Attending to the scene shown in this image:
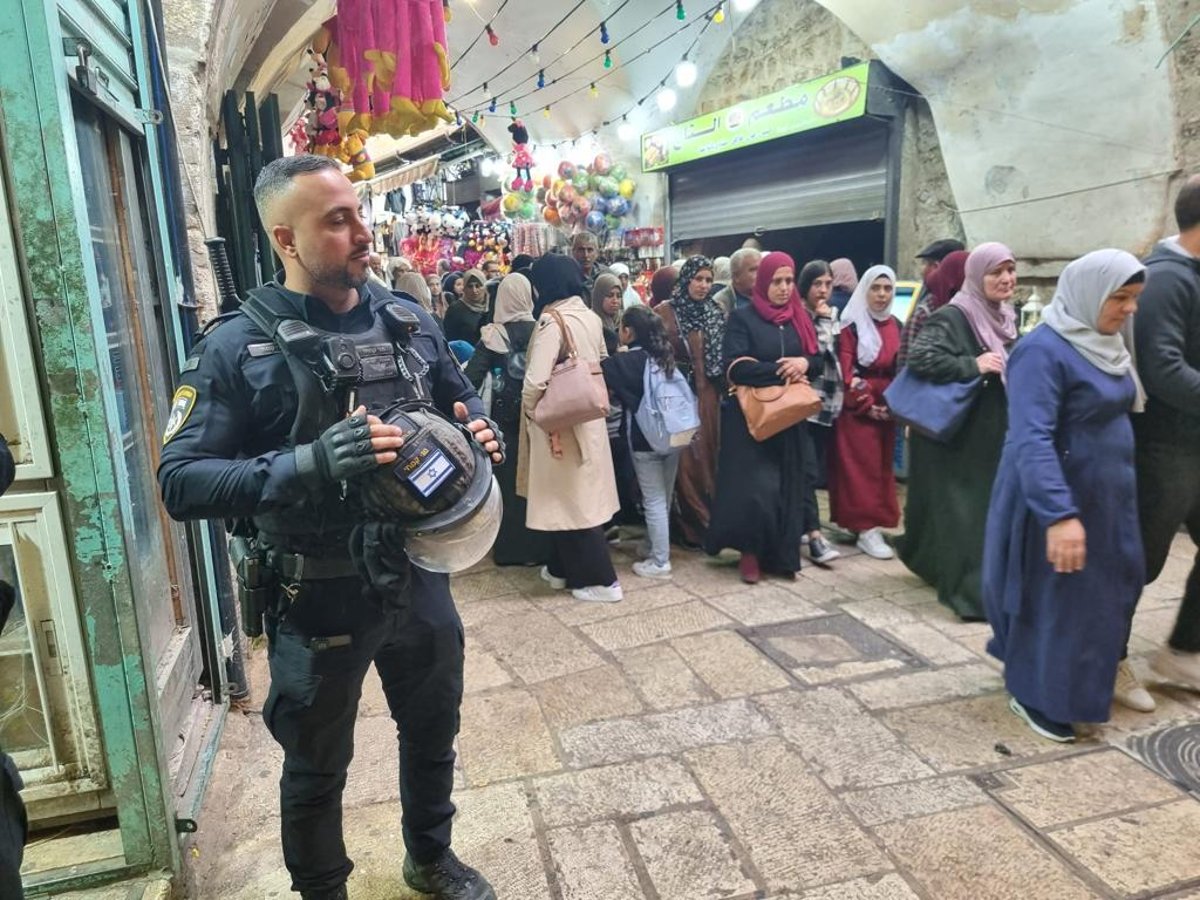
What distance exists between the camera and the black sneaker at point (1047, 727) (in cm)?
274

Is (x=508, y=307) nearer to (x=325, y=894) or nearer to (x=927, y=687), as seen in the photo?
(x=927, y=687)

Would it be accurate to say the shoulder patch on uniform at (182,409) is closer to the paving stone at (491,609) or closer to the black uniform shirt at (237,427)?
the black uniform shirt at (237,427)

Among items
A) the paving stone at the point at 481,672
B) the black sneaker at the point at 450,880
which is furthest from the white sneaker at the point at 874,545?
the black sneaker at the point at 450,880

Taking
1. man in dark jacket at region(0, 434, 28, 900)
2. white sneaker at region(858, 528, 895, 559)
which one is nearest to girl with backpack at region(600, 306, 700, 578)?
white sneaker at region(858, 528, 895, 559)

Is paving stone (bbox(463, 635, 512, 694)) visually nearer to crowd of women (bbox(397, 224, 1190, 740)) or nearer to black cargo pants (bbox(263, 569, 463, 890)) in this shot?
crowd of women (bbox(397, 224, 1190, 740))

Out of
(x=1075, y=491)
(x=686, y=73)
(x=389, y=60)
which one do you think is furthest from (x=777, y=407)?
(x=686, y=73)

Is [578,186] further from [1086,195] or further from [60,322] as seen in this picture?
[60,322]

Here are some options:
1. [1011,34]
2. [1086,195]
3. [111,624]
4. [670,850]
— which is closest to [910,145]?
[1011,34]

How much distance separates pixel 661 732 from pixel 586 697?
15.8 inches

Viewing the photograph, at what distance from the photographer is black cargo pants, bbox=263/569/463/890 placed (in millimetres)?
1722

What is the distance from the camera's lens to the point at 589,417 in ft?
12.6

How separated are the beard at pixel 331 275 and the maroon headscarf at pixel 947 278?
3594mm

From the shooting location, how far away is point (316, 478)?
4.98 ft

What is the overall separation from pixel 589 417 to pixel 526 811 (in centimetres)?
190
